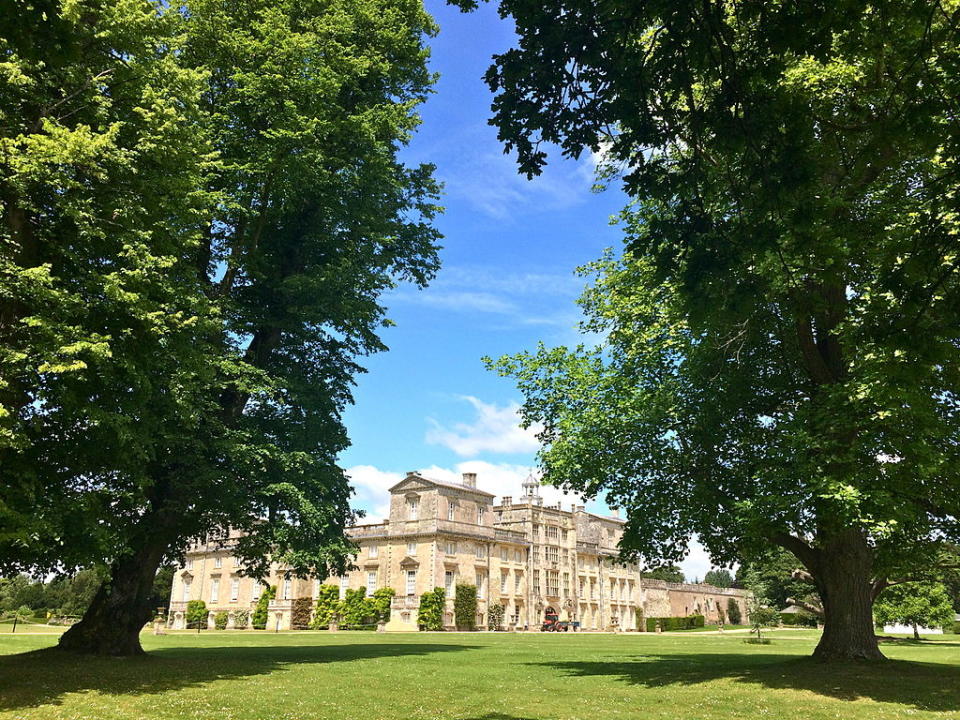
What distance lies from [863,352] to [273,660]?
1731cm

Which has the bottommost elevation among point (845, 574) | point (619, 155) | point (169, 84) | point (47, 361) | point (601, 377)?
point (845, 574)

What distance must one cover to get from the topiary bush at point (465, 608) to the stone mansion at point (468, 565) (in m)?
0.67

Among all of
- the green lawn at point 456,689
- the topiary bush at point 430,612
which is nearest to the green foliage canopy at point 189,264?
the green lawn at point 456,689

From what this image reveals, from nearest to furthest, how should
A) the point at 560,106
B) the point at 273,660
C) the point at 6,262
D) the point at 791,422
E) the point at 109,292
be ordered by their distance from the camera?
the point at 560,106
the point at 6,262
the point at 109,292
the point at 791,422
the point at 273,660

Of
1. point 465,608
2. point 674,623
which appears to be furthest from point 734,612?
point 465,608

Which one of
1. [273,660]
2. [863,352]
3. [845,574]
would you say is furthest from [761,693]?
[273,660]

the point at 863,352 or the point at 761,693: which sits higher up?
the point at 863,352

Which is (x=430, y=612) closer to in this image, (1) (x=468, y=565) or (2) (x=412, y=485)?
(1) (x=468, y=565)

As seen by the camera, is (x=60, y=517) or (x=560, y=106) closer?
(x=560, y=106)

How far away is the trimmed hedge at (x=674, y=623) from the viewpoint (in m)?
73.2

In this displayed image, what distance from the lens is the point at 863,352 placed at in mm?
14172

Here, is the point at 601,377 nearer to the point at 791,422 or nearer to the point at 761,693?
the point at 791,422

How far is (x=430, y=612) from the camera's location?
2116 inches

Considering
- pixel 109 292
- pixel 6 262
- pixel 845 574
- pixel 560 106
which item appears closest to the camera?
pixel 560 106
